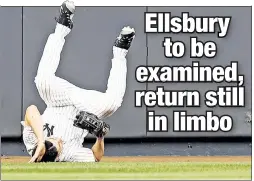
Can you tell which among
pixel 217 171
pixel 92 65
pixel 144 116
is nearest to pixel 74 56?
pixel 92 65

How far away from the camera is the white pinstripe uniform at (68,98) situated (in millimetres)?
14734

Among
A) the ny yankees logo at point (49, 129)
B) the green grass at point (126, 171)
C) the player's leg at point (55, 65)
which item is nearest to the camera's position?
the green grass at point (126, 171)

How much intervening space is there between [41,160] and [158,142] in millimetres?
2009

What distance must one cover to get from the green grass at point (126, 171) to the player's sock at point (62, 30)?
2.28m

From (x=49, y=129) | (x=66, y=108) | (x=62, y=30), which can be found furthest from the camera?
(x=62, y=30)

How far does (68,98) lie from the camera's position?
585 inches

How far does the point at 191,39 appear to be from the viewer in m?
15.2

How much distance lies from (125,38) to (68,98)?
1.31m

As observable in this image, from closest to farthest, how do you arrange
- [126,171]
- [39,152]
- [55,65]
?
[126,171] → [39,152] → [55,65]

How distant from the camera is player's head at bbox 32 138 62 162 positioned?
14.4 m

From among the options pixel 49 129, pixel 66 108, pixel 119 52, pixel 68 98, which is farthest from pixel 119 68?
pixel 49 129

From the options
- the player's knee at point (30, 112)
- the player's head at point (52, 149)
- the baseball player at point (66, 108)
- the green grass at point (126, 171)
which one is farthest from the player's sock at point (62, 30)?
the green grass at point (126, 171)

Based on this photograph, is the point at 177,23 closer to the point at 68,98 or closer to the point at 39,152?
the point at 68,98

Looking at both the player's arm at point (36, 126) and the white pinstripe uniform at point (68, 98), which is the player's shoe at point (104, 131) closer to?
the white pinstripe uniform at point (68, 98)
